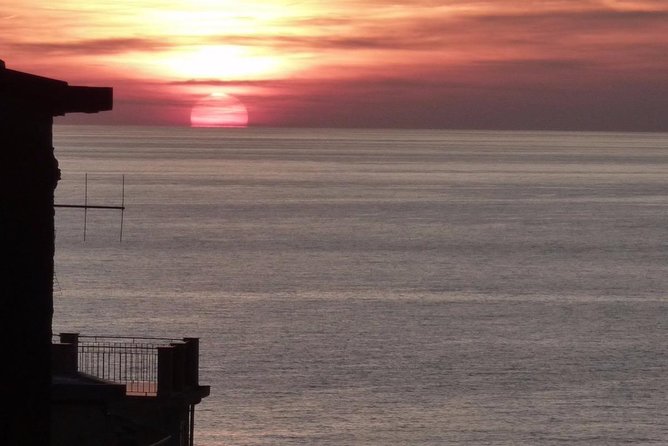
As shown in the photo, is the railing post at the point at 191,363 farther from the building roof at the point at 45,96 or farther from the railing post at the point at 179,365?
the building roof at the point at 45,96

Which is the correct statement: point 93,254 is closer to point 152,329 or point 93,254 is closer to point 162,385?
point 152,329

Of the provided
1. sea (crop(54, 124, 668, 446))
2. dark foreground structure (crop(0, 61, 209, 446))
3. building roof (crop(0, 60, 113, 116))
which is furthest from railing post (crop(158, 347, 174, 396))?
sea (crop(54, 124, 668, 446))

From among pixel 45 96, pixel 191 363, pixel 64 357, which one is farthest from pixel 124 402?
pixel 45 96

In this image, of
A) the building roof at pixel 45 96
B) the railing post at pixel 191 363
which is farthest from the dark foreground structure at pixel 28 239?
the railing post at pixel 191 363

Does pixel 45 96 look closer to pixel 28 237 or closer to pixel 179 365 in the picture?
pixel 28 237

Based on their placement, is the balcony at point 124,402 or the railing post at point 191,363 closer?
the balcony at point 124,402

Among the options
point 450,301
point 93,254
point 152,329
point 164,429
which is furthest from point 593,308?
point 164,429

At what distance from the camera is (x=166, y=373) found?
29.9 m

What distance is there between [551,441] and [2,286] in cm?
3747

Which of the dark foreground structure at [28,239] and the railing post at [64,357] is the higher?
the dark foreground structure at [28,239]

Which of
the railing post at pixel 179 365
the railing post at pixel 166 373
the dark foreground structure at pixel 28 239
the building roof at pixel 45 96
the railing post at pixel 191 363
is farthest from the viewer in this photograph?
the railing post at pixel 191 363

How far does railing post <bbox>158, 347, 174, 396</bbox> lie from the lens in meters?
29.5

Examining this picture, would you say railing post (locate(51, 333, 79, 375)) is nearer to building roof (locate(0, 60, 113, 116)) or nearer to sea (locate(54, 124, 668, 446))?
building roof (locate(0, 60, 113, 116))

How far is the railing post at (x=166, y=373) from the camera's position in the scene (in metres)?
29.5
